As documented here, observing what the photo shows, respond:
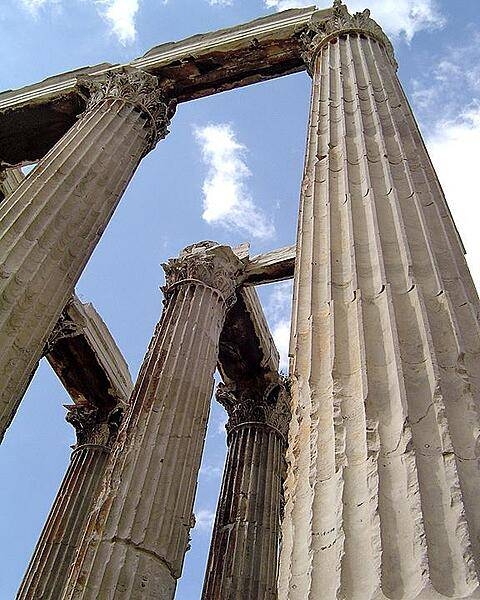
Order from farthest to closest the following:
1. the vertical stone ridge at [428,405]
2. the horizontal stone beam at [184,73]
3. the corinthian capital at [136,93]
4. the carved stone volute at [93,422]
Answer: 1. the carved stone volute at [93,422]
2. the horizontal stone beam at [184,73]
3. the corinthian capital at [136,93]
4. the vertical stone ridge at [428,405]

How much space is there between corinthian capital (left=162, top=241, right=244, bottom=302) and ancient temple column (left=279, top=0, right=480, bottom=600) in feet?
25.0

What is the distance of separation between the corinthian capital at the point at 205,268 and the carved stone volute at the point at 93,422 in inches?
213

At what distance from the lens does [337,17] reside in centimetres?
1105

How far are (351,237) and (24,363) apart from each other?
3.86 metres

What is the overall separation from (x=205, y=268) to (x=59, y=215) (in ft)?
20.8

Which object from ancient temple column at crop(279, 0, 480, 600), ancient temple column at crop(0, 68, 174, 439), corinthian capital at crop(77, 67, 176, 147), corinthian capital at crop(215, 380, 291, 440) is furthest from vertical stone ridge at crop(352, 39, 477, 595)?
corinthian capital at crop(215, 380, 291, 440)

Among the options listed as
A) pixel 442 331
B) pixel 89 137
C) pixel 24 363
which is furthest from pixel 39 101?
pixel 442 331

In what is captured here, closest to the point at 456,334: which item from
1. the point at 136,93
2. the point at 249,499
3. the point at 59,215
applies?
the point at 59,215

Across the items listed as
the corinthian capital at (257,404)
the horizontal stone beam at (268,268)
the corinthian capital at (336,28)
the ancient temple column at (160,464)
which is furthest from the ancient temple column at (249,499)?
the corinthian capital at (336,28)

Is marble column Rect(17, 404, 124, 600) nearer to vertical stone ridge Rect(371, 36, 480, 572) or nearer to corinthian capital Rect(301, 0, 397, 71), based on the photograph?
vertical stone ridge Rect(371, 36, 480, 572)

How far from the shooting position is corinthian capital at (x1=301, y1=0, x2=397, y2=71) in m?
10.3

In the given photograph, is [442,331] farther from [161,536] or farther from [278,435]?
[278,435]

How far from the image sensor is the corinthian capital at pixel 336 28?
10.3 m

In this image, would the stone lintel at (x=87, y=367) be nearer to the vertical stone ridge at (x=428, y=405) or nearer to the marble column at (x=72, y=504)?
the marble column at (x=72, y=504)
